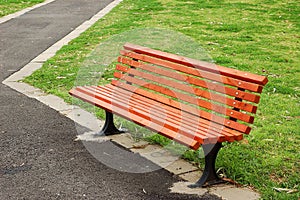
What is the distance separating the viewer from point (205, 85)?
4695mm

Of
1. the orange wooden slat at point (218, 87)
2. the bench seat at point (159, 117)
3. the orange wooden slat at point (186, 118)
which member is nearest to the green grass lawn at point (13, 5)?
the bench seat at point (159, 117)

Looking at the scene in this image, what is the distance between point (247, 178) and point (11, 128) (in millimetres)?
2774

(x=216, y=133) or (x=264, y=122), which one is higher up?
(x=216, y=133)

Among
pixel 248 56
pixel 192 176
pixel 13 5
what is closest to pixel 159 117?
pixel 192 176

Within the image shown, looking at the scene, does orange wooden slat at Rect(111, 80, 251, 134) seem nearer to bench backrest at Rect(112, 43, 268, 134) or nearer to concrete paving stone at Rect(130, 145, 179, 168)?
bench backrest at Rect(112, 43, 268, 134)

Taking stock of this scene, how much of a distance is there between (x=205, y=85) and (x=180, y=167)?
75 cm

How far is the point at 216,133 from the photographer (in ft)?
14.0

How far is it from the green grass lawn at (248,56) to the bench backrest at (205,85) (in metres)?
0.40

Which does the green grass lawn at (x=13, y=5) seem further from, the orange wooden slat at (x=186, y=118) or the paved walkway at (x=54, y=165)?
the orange wooden slat at (x=186, y=118)

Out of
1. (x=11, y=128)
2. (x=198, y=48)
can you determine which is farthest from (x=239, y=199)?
(x=198, y=48)

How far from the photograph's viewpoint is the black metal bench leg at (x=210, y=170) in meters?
4.33

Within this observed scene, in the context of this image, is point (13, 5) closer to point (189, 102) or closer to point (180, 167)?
point (189, 102)

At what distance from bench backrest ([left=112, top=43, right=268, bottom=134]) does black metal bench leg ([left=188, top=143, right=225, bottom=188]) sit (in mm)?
237

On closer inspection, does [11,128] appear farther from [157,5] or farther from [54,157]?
[157,5]
